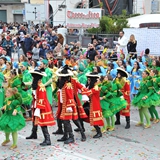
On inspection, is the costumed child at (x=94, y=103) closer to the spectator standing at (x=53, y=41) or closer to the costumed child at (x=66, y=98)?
the costumed child at (x=66, y=98)

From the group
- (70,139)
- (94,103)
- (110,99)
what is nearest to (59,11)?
(110,99)

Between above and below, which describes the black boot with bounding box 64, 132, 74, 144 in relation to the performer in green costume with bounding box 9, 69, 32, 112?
below

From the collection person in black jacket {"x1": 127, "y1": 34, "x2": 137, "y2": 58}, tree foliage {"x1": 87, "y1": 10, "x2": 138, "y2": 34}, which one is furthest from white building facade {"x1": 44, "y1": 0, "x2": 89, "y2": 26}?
person in black jacket {"x1": 127, "y1": 34, "x2": 137, "y2": 58}

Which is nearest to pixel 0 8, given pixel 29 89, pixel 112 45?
pixel 112 45

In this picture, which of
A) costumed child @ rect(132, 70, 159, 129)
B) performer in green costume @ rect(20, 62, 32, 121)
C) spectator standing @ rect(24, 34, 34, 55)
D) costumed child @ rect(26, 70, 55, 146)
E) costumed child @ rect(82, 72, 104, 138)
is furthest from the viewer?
spectator standing @ rect(24, 34, 34, 55)

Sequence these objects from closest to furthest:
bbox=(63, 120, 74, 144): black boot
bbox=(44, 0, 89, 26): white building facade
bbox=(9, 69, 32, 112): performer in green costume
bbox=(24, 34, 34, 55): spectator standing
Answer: bbox=(63, 120, 74, 144): black boot < bbox=(9, 69, 32, 112): performer in green costume < bbox=(24, 34, 34, 55): spectator standing < bbox=(44, 0, 89, 26): white building facade

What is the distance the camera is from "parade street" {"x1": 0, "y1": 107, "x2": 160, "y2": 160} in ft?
25.6

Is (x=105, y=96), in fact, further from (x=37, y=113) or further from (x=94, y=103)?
(x=37, y=113)

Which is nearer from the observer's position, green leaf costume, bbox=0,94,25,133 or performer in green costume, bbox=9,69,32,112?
green leaf costume, bbox=0,94,25,133

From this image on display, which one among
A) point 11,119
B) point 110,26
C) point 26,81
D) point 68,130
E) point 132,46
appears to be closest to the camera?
point 11,119

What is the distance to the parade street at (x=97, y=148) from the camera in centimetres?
780

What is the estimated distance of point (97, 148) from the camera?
830 cm

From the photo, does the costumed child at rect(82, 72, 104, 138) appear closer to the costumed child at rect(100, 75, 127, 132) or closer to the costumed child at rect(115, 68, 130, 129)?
the costumed child at rect(100, 75, 127, 132)

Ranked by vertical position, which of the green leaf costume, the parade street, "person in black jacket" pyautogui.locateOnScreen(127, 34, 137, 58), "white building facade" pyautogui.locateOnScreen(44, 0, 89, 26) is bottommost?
the parade street
